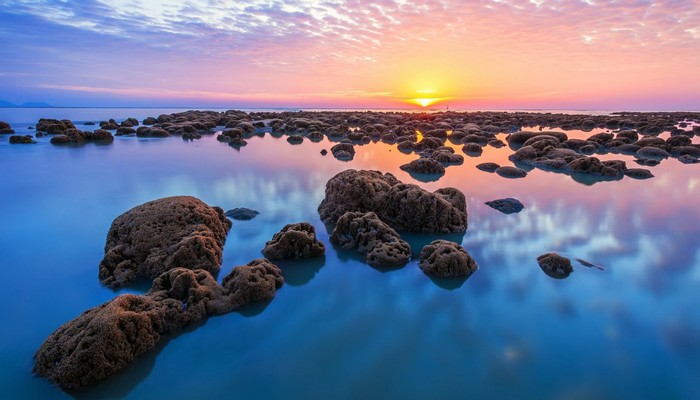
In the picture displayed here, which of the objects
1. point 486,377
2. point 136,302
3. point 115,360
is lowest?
point 486,377

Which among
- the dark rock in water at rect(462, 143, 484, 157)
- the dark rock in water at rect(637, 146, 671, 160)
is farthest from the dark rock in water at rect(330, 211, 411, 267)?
the dark rock in water at rect(637, 146, 671, 160)

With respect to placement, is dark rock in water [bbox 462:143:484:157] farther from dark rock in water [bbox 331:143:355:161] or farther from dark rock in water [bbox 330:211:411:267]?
dark rock in water [bbox 330:211:411:267]

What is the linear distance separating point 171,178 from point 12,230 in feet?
21.6

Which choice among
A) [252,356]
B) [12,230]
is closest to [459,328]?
[252,356]

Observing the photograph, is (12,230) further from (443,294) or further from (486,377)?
(486,377)

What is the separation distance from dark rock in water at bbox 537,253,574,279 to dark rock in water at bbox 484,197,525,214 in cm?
347

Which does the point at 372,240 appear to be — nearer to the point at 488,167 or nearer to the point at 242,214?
the point at 242,214

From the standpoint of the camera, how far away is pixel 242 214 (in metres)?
9.05

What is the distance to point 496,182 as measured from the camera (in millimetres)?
13305

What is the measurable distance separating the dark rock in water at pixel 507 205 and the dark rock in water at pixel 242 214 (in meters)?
6.58

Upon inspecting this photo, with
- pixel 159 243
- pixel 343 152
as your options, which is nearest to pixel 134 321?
pixel 159 243

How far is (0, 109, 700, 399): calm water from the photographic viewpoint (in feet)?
12.4

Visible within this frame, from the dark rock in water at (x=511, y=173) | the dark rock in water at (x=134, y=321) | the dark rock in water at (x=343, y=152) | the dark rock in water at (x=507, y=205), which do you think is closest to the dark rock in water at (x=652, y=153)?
the dark rock in water at (x=511, y=173)

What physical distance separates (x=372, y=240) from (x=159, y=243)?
3.77 m
